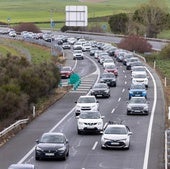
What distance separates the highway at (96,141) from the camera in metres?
30.5

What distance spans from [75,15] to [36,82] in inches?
2262

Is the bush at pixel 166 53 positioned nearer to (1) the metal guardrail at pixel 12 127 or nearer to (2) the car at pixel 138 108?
(2) the car at pixel 138 108

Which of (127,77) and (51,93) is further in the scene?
(127,77)

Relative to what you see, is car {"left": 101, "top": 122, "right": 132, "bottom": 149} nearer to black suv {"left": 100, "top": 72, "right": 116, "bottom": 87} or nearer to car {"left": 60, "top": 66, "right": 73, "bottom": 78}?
black suv {"left": 100, "top": 72, "right": 116, "bottom": 87}

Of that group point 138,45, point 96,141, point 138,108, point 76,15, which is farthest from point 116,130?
point 138,45

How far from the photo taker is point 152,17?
143625 millimetres

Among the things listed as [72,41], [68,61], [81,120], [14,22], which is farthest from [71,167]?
[14,22]

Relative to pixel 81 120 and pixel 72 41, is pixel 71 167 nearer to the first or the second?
pixel 81 120

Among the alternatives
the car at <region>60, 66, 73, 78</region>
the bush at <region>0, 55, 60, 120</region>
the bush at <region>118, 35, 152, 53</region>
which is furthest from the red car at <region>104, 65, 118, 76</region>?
the bush at <region>118, 35, 152, 53</region>

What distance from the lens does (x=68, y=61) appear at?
316 ft

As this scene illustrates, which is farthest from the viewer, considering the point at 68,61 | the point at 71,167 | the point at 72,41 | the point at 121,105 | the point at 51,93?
the point at 72,41

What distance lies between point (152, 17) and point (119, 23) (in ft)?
43.1

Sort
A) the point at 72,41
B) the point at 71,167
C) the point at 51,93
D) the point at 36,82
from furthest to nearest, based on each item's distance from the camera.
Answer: the point at 72,41, the point at 51,93, the point at 36,82, the point at 71,167

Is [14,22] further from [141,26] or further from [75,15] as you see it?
[75,15]
